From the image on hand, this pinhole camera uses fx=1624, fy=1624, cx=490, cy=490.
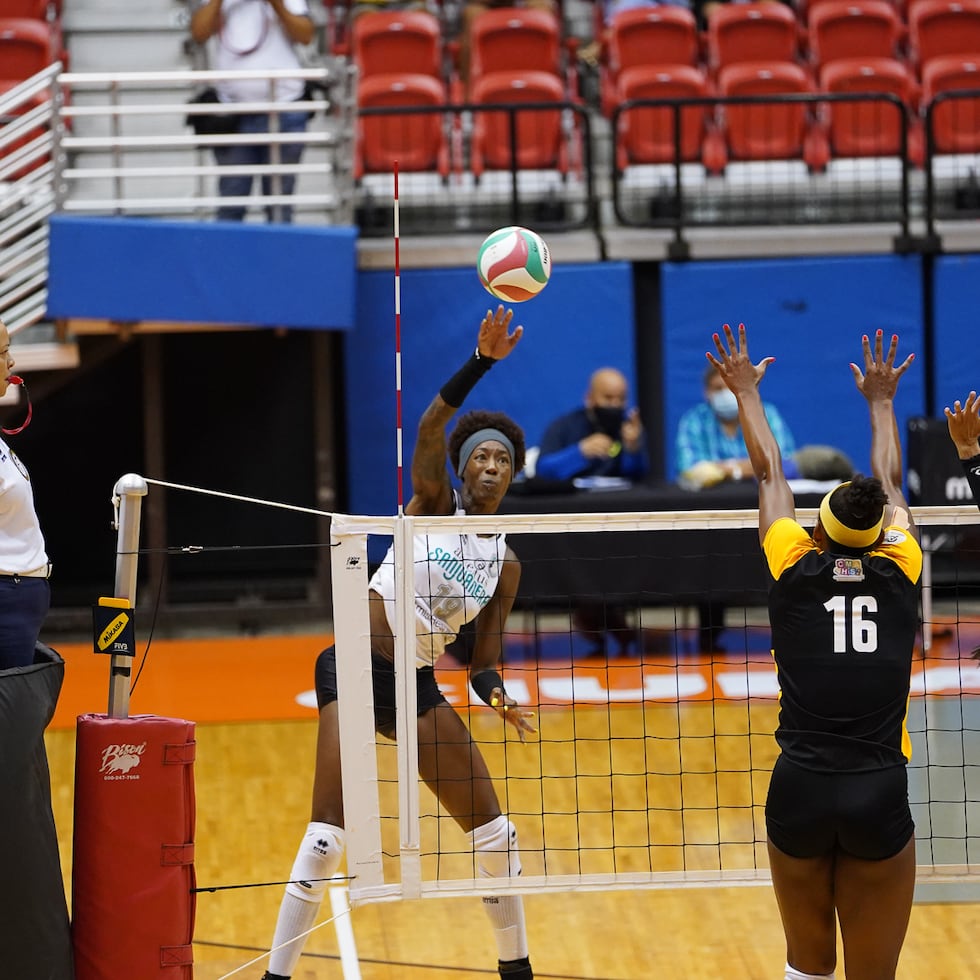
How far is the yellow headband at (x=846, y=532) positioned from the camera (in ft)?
14.7

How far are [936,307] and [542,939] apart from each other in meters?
7.42

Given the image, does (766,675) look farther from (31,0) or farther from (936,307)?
(31,0)

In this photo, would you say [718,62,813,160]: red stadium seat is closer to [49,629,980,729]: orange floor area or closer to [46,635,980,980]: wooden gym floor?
[49,629,980,729]: orange floor area

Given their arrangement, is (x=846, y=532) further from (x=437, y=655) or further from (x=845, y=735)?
(x=437, y=655)

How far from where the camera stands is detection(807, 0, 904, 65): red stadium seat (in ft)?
44.0

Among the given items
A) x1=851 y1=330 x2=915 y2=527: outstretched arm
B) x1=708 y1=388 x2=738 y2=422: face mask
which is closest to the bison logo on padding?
x1=851 y1=330 x2=915 y2=527: outstretched arm

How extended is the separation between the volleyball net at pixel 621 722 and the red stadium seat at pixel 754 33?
4484mm

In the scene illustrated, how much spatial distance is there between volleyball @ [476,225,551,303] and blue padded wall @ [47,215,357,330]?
5.13 m

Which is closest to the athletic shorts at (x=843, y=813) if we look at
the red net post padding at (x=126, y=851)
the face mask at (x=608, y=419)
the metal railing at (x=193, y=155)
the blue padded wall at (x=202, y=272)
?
the red net post padding at (x=126, y=851)

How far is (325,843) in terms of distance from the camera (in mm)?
5395

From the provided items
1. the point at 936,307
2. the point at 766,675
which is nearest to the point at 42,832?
the point at 766,675

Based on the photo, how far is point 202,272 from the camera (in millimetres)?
10930

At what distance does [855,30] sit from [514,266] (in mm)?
8470

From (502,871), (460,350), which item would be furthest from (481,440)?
(460,350)
